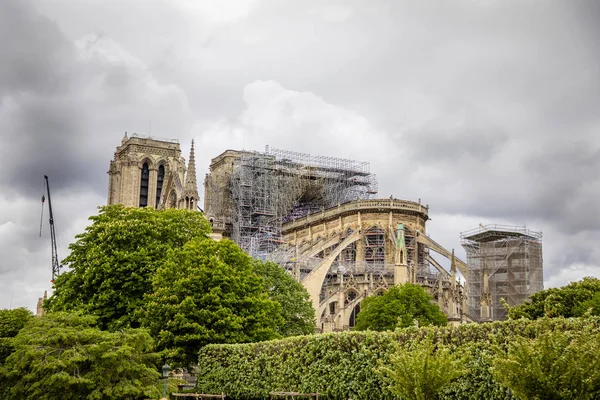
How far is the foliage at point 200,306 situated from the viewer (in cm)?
3637

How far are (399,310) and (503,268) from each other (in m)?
17.5

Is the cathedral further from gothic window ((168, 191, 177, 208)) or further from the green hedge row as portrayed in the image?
the green hedge row

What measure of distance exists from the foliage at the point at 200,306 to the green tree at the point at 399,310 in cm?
1591

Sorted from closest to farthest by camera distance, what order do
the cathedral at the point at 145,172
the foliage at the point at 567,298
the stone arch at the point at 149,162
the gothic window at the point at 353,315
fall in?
the foliage at the point at 567,298 < the gothic window at the point at 353,315 < the cathedral at the point at 145,172 < the stone arch at the point at 149,162

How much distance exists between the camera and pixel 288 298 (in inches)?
1956

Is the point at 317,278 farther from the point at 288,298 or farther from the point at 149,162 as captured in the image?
the point at 149,162

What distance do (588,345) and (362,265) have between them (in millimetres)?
53538

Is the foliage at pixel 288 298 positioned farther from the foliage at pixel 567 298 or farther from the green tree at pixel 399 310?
the foliage at pixel 567 298

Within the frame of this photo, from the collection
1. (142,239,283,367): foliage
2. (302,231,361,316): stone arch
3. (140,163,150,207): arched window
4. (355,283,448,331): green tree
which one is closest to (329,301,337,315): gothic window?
(302,231,361,316): stone arch

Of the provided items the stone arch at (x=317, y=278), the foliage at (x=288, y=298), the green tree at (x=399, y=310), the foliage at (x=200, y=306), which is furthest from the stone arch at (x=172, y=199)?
the foliage at (x=200, y=306)

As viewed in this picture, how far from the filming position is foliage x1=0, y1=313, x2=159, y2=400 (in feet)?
95.5

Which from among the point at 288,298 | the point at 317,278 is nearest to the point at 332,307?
the point at 317,278

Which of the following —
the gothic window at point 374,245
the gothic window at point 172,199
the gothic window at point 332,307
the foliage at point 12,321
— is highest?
the gothic window at point 172,199

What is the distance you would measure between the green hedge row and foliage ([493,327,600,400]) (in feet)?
3.62
